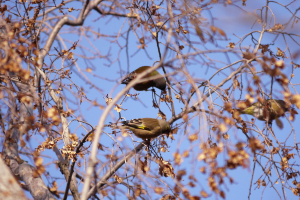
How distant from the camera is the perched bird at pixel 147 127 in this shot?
4.35m

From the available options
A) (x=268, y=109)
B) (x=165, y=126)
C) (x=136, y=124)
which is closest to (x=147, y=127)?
(x=136, y=124)

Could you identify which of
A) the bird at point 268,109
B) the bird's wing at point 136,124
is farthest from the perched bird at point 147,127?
the bird at point 268,109

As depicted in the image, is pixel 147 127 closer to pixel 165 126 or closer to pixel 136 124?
pixel 136 124

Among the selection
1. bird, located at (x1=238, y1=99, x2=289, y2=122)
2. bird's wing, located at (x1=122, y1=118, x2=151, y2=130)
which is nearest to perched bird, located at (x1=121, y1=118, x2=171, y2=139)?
bird's wing, located at (x1=122, y1=118, x2=151, y2=130)

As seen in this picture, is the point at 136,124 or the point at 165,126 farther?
the point at 136,124

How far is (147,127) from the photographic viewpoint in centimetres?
450

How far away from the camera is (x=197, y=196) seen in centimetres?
232

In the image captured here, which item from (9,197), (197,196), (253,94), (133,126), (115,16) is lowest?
(9,197)

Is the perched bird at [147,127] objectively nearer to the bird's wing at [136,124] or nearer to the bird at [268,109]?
the bird's wing at [136,124]

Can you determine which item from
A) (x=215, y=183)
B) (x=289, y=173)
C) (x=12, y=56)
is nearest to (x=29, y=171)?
(x=12, y=56)

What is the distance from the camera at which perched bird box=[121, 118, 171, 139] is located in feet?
14.3

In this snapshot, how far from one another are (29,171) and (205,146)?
296cm

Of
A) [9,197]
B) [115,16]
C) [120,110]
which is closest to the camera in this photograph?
[9,197]

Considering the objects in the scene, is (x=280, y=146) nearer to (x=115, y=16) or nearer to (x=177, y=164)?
(x=177, y=164)
